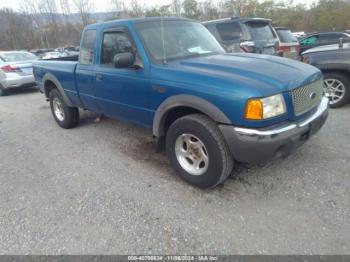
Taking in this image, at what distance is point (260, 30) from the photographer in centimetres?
709

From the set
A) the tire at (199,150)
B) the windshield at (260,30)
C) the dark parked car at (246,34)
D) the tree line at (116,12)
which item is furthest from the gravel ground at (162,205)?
the tree line at (116,12)

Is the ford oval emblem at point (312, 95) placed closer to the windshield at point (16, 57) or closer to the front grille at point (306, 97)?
the front grille at point (306, 97)

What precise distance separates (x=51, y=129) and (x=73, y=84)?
4.89 feet

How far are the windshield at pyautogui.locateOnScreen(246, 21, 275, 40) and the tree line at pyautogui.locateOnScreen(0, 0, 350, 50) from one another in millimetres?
27183

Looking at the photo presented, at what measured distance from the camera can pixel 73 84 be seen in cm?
457

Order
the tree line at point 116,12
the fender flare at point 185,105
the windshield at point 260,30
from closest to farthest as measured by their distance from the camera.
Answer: the fender flare at point 185,105 → the windshield at point 260,30 → the tree line at point 116,12

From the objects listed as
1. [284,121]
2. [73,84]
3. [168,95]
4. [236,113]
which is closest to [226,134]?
[236,113]

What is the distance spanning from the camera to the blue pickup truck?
248cm

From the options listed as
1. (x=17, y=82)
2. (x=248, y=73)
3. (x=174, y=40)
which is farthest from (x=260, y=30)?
(x=17, y=82)

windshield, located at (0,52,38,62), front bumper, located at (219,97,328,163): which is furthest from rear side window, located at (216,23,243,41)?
windshield, located at (0,52,38,62)

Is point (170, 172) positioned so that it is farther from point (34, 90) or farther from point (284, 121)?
point (34, 90)

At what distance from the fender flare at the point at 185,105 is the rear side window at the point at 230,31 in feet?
15.2

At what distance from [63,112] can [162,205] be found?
3445mm

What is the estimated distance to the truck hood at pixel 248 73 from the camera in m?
2.50
